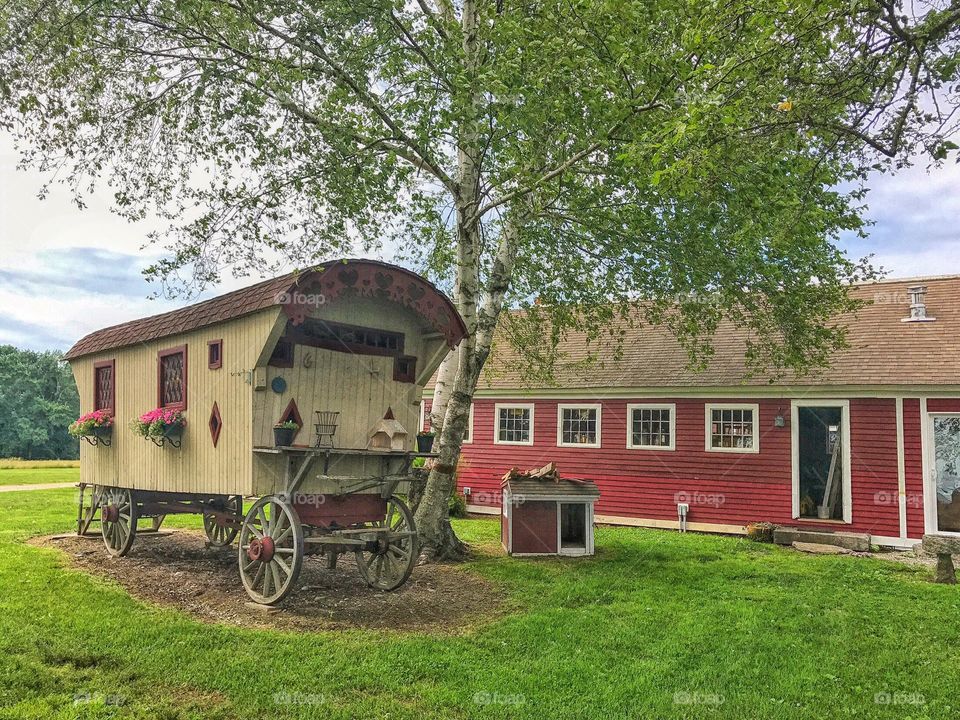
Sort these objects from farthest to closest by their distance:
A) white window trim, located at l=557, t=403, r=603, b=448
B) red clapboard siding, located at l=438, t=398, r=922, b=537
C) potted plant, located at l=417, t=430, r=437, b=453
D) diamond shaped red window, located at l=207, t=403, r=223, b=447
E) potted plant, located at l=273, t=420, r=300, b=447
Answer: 1. white window trim, located at l=557, t=403, r=603, b=448
2. red clapboard siding, located at l=438, t=398, r=922, b=537
3. potted plant, located at l=417, t=430, r=437, b=453
4. diamond shaped red window, located at l=207, t=403, r=223, b=447
5. potted plant, located at l=273, t=420, r=300, b=447

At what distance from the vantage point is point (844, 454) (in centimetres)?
1354

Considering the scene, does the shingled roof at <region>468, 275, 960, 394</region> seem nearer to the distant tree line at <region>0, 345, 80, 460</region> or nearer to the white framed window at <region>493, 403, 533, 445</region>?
the white framed window at <region>493, 403, 533, 445</region>

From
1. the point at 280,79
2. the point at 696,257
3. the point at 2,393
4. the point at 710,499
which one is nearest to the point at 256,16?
the point at 280,79

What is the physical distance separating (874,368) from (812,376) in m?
1.06

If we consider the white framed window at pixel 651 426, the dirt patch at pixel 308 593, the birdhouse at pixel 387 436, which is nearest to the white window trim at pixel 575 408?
the white framed window at pixel 651 426

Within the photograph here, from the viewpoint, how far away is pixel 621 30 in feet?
25.1

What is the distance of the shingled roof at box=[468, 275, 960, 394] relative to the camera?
524 inches

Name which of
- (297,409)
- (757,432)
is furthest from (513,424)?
(297,409)

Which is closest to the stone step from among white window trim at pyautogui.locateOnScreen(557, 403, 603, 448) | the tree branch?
white window trim at pyautogui.locateOnScreen(557, 403, 603, 448)

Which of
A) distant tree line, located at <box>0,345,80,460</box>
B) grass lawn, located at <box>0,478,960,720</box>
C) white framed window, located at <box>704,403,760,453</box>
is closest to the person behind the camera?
grass lawn, located at <box>0,478,960,720</box>

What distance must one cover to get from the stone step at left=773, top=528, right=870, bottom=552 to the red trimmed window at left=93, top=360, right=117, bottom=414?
1159 cm

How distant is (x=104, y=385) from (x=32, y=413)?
161 ft

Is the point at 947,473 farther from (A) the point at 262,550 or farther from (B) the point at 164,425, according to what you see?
(B) the point at 164,425

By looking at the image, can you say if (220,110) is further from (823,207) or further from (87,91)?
(823,207)
